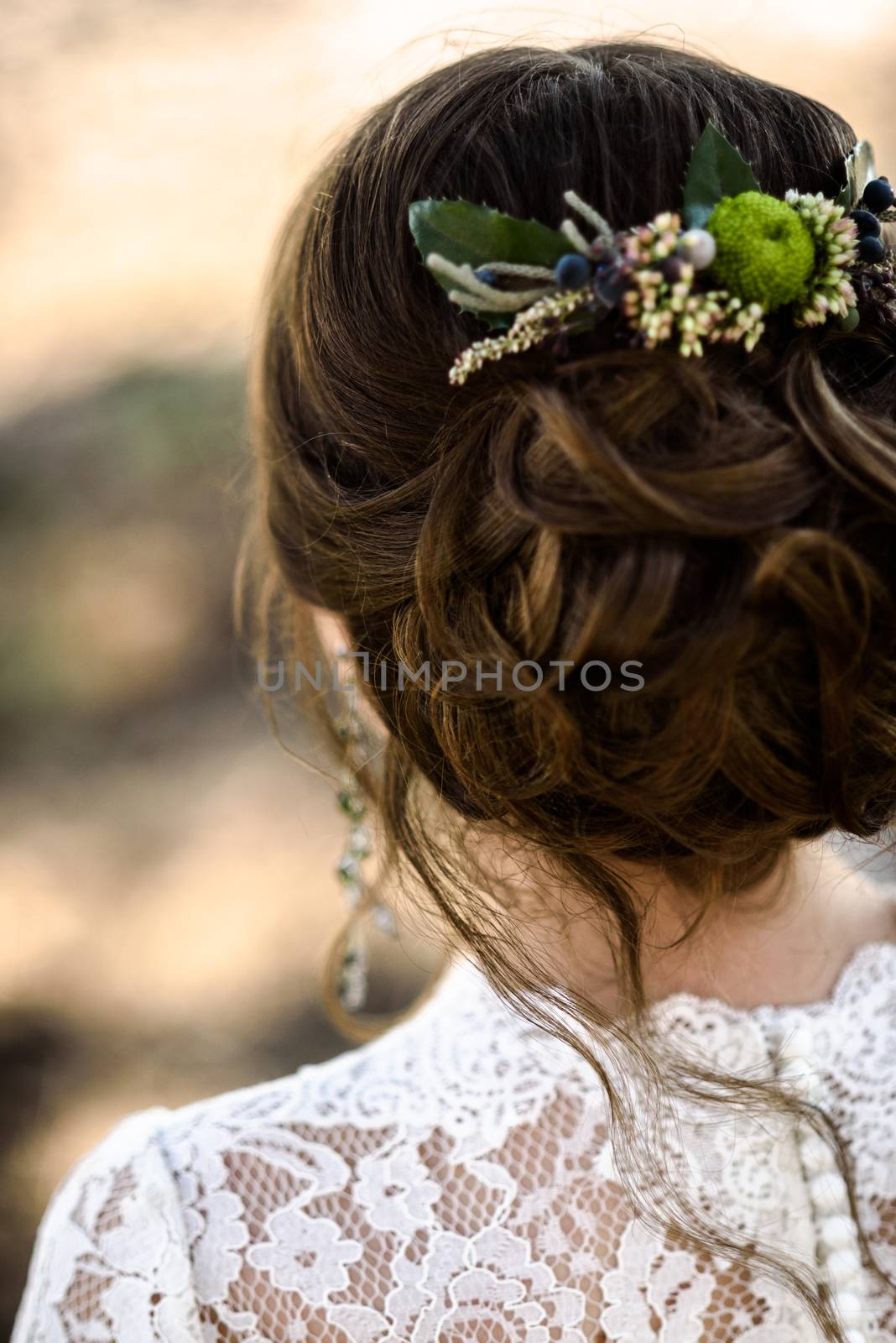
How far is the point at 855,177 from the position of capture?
94cm

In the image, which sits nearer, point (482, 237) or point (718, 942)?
point (482, 237)

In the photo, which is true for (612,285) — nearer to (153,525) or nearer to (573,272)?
(573,272)

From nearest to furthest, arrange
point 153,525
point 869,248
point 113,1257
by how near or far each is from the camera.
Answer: point 869,248 → point 113,1257 → point 153,525

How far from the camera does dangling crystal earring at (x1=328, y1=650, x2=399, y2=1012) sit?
1460 mm

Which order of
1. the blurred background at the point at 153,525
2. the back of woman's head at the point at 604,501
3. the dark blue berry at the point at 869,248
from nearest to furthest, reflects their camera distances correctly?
1. the back of woman's head at the point at 604,501
2. the dark blue berry at the point at 869,248
3. the blurred background at the point at 153,525

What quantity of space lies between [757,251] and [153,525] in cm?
318

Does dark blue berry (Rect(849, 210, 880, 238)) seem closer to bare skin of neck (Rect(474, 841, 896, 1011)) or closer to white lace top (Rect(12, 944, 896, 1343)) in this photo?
bare skin of neck (Rect(474, 841, 896, 1011))

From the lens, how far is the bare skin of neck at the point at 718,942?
110 cm

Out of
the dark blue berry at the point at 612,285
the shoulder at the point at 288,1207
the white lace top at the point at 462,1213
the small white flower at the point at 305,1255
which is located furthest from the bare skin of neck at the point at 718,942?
the dark blue berry at the point at 612,285

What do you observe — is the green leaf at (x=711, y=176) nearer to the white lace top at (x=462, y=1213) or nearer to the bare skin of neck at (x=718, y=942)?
the bare skin of neck at (x=718, y=942)

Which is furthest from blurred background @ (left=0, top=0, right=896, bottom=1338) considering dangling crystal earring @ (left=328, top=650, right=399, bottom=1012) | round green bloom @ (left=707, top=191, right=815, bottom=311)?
round green bloom @ (left=707, top=191, right=815, bottom=311)

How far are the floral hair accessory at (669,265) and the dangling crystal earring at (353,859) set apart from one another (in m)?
0.51

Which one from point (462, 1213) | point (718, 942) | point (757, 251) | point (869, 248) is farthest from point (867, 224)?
point (462, 1213)

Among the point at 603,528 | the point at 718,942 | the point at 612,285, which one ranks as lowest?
the point at 718,942
